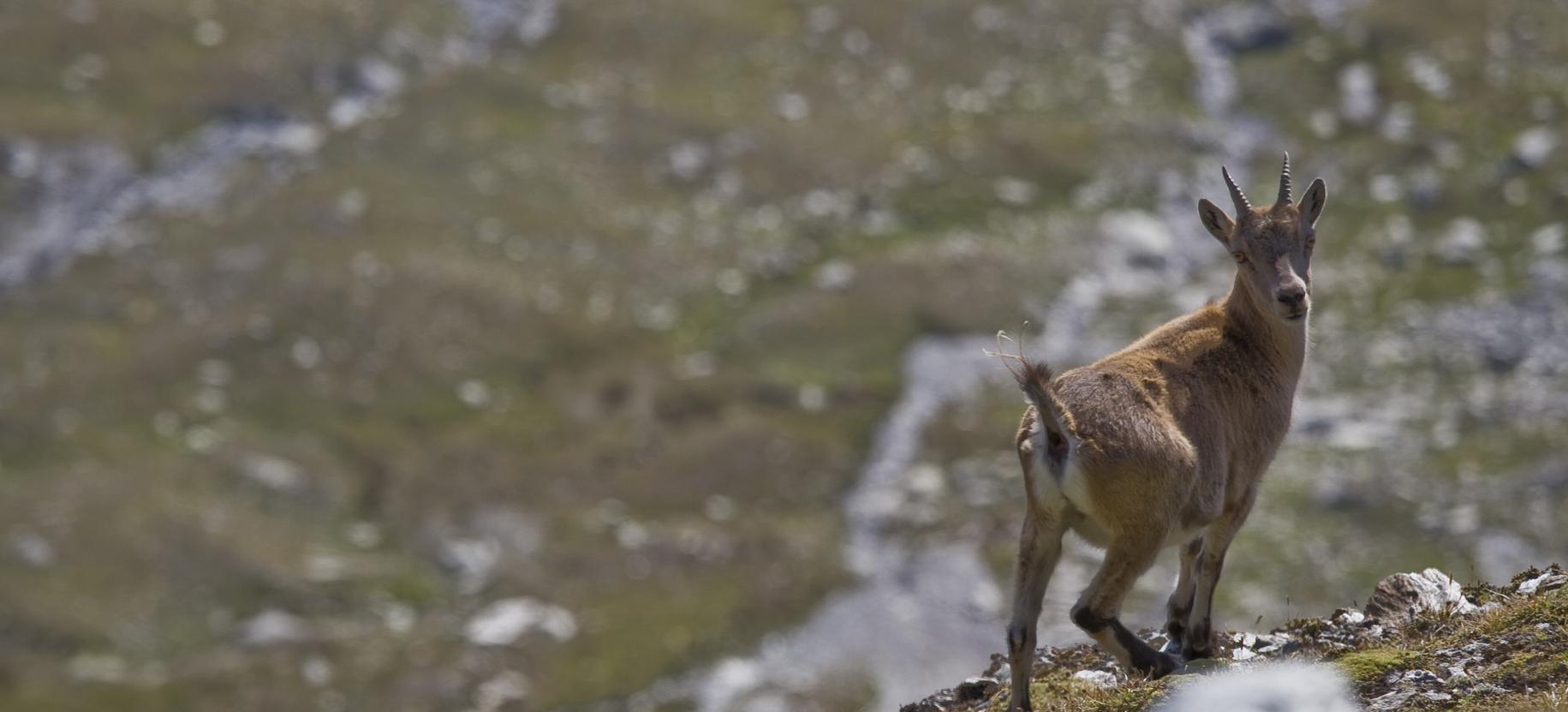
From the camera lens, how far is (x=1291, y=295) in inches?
636

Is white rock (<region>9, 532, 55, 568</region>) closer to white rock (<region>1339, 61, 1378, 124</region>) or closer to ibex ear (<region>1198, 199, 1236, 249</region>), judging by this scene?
ibex ear (<region>1198, 199, 1236, 249</region>)

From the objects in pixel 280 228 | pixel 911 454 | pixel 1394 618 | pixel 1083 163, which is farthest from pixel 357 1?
pixel 1394 618

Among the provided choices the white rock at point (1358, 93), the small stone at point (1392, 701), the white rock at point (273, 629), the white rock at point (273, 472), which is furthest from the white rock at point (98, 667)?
the white rock at point (1358, 93)

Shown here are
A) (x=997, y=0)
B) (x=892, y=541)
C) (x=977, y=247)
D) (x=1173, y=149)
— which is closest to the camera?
(x=892, y=541)

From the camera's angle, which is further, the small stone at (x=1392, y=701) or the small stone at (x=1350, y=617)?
the small stone at (x=1350, y=617)

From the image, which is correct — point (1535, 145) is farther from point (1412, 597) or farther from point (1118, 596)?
point (1118, 596)

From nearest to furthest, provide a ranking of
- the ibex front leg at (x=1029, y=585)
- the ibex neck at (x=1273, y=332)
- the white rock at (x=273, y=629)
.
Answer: the ibex front leg at (x=1029, y=585), the ibex neck at (x=1273, y=332), the white rock at (x=273, y=629)

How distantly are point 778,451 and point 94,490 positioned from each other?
29578mm

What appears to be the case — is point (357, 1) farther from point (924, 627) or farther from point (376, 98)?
point (924, 627)

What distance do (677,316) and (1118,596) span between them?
65.0 m

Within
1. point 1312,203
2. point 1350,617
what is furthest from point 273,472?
point 1350,617

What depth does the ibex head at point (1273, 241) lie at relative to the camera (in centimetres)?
1652

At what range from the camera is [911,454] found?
66750 mm

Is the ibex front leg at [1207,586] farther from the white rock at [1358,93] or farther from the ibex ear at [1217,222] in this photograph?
the white rock at [1358,93]
